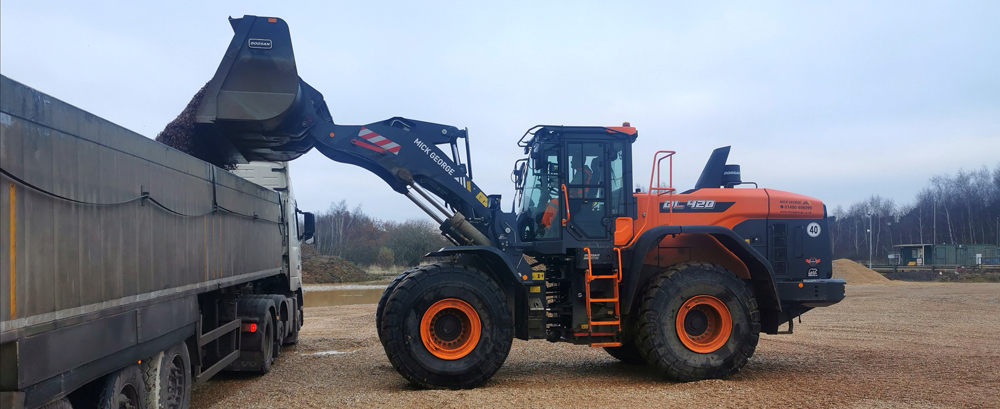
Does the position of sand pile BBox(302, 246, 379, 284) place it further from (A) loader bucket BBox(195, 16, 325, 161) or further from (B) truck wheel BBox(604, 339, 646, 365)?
(A) loader bucket BBox(195, 16, 325, 161)

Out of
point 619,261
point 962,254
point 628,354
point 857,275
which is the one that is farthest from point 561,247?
point 962,254

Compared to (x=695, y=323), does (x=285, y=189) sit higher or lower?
higher

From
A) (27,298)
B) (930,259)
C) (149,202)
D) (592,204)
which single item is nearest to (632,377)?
(592,204)

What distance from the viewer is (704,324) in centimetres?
855

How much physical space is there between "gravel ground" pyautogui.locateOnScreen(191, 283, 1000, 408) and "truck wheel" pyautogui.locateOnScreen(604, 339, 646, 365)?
0.20 m

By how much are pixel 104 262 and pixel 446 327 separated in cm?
420

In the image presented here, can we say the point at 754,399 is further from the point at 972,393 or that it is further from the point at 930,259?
the point at 930,259

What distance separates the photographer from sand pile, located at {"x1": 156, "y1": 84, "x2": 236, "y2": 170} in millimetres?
7934

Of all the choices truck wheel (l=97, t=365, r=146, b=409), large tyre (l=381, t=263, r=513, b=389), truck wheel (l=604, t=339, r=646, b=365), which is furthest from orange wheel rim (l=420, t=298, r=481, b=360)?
truck wheel (l=97, t=365, r=146, b=409)

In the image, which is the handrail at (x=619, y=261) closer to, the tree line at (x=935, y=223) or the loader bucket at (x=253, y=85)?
the loader bucket at (x=253, y=85)

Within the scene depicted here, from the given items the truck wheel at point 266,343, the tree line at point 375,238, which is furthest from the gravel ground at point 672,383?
the tree line at point 375,238

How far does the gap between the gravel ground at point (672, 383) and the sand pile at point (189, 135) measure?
2930 millimetres

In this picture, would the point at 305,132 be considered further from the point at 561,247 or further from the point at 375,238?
the point at 375,238

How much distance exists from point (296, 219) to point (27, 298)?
31.2 ft
